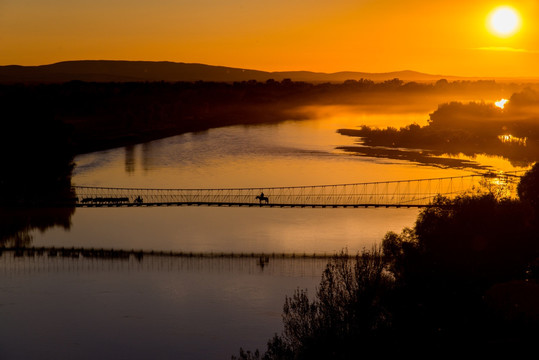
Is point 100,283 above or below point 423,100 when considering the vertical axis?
below

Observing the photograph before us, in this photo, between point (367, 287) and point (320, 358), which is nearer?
point (320, 358)

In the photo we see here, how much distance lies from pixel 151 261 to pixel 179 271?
1.48 meters

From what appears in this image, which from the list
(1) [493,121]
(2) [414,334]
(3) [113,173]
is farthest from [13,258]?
(1) [493,121]

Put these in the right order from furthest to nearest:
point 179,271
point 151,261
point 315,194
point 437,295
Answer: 1. point 315,194
2. point 151,261
3. point 179,271
4. point 437,295

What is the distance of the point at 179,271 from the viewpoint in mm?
19688

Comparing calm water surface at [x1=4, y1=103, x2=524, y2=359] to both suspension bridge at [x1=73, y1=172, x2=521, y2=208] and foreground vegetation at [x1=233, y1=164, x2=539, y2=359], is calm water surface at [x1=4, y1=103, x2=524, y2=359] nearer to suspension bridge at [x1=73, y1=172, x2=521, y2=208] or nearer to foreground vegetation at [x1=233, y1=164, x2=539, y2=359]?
suspension bridge at [x1=73, y1=172, x2=521, y2=208]

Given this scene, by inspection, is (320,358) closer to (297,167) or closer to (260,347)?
(260,347)

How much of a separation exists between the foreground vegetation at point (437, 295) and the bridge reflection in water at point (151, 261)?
5.26ft

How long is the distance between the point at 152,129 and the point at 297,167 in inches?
760

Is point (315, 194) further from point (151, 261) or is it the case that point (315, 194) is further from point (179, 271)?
point (179, 271)

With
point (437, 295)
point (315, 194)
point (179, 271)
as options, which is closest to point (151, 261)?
point (179, 271)

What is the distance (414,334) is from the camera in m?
10.8

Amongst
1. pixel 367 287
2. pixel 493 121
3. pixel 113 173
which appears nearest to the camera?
pixel 367 287

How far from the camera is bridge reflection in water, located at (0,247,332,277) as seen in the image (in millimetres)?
19844
